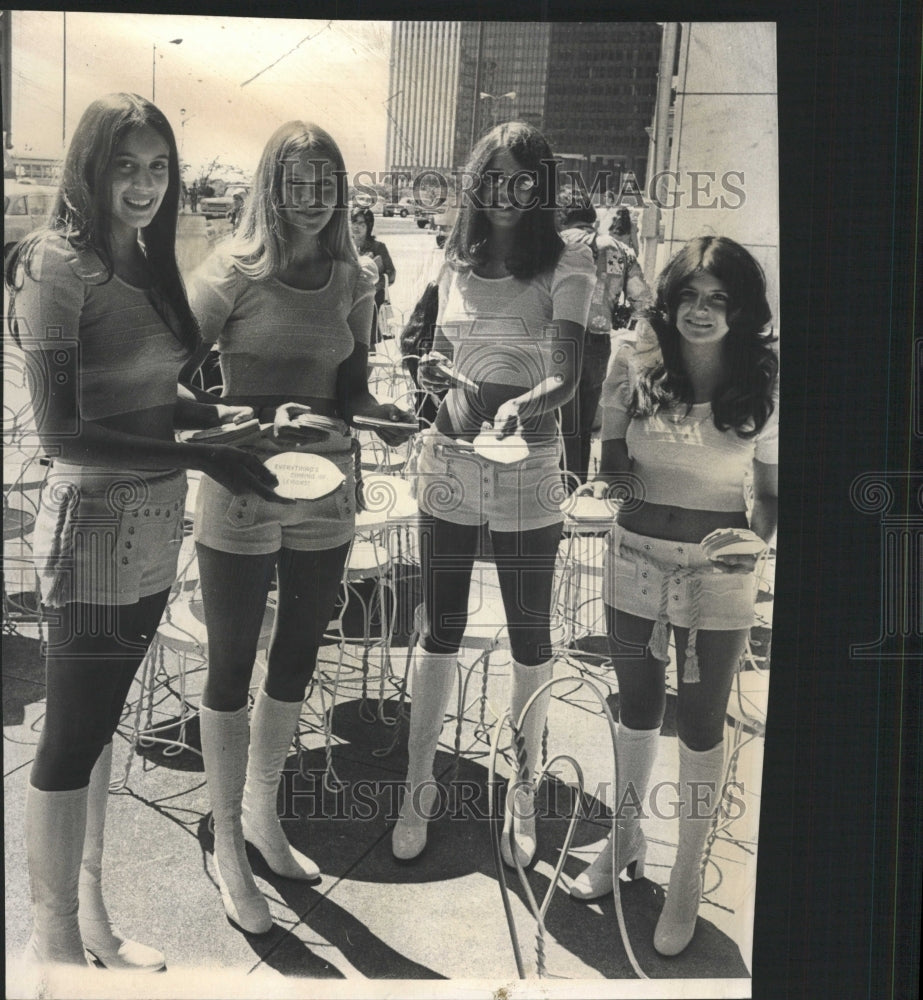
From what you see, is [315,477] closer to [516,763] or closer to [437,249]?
[437,249]

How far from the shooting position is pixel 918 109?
2275 millimetres

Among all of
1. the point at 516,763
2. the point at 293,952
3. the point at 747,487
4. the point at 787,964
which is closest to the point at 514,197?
the point at 747,487

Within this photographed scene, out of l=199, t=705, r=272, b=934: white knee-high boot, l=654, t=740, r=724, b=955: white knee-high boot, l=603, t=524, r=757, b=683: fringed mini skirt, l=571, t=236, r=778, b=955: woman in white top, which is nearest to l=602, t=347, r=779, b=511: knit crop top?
l=571, t=236, r=778, b=955: woman in white top

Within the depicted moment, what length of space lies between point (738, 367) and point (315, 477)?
89cm

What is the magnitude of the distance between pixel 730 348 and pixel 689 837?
1029 mm

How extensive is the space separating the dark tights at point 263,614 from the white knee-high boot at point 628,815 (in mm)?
679

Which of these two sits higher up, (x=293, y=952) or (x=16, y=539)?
(x=16, y=539)

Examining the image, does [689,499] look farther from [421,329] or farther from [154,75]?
[154,75]

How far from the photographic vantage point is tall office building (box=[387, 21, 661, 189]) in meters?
2.17

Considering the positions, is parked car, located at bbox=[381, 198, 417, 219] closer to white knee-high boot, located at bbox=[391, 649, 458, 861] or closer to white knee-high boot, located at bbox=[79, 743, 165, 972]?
white knee-high boot, located at bbox=[391, 649, 458, 861]

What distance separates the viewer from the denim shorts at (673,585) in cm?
226

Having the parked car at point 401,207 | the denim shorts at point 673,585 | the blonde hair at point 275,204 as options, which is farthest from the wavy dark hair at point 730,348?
the blonde hair at point 275,204

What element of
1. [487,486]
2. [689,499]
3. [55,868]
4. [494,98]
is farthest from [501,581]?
[55,868]

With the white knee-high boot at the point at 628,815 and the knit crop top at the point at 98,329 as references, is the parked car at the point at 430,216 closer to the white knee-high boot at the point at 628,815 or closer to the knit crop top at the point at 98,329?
the knit crop top at the point at 98,329
